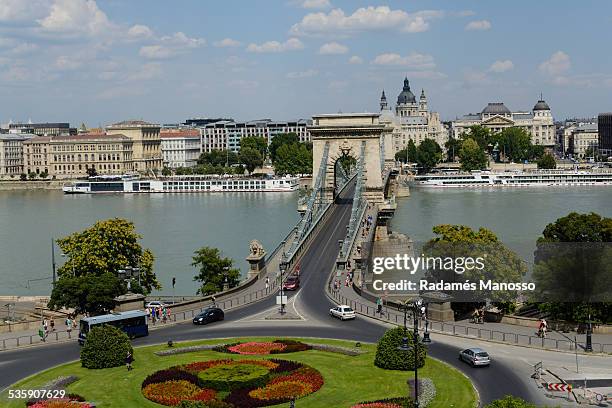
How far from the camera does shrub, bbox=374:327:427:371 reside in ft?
86.5

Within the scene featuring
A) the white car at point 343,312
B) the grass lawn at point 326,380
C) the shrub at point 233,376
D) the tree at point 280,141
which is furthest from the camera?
the tree at point 280,141

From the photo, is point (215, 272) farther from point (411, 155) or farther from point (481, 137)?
point (481, 137)

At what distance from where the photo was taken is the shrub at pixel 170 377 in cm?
2570

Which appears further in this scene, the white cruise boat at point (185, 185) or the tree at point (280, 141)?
the tree at point (280, 141)

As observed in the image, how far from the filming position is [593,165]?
17850 centimetres

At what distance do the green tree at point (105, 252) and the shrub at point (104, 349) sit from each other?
1650 centimetres

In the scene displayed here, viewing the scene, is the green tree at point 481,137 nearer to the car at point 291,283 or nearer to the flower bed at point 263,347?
the car at point 291,283

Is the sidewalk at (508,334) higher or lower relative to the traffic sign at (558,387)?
higher

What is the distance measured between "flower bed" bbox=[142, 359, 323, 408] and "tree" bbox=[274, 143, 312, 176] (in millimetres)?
139342

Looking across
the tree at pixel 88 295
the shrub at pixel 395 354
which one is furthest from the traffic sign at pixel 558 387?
the tree at pixel 88 295

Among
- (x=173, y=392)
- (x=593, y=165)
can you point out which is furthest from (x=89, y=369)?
(x=593, y=165)

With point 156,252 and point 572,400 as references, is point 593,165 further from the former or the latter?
point 572,400

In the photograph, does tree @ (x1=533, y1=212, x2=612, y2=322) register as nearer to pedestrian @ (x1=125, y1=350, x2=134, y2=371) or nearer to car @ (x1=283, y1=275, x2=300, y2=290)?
car @ (x1=283, y1=275, x2=300, y2=290)

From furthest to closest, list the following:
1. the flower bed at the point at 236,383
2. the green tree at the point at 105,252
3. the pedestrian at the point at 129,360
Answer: the green tree at the point at 105,252, the pedestrian at the point at 129,360, the flower bed at the point at 236,383
